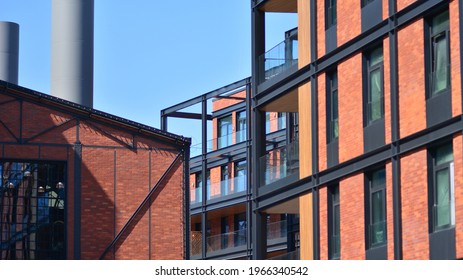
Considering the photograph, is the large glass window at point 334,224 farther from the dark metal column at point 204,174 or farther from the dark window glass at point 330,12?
the dark metal column at point 204,174

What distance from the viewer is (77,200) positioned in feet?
173

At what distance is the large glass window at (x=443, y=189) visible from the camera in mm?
29656

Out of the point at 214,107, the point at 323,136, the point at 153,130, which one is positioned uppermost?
the point at 214,107

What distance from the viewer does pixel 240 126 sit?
261ft

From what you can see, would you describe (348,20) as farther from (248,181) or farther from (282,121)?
(282,121)

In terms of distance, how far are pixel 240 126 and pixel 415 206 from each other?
160 ft

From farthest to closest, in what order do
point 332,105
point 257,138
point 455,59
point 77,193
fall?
point 77,193 < point 257,138 < point 332,105 < point 455,59

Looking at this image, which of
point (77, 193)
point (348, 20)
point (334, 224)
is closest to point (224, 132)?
point (77, 193)

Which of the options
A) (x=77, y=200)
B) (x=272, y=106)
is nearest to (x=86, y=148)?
(x=77, y=200)

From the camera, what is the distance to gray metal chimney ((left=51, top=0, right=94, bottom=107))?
2933 inches

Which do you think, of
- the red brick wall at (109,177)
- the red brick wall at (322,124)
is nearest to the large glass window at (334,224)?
the red brick wall at (322,124)

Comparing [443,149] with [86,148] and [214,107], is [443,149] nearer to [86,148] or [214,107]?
[86,148]
